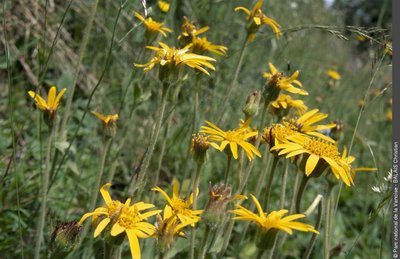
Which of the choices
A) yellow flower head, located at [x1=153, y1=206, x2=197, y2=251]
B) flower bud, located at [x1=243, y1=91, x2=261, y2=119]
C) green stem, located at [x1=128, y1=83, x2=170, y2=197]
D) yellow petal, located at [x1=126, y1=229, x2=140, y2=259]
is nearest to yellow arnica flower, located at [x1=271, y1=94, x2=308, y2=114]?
flower bud, located at [x1=243, y1=91, x2=261, y2=119]

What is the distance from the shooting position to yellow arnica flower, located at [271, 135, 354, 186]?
5.25 ft

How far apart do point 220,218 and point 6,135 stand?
4.62 feet

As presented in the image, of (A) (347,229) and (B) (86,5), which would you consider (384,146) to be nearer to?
(A) (347,229)

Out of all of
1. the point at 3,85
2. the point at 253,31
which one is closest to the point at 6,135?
the point at 3,85

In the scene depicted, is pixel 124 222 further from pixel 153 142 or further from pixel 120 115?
pixel 120 115

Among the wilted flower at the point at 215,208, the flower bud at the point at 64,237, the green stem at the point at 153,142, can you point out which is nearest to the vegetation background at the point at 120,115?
the green stem at the point at 153,142

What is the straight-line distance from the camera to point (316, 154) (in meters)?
1.67

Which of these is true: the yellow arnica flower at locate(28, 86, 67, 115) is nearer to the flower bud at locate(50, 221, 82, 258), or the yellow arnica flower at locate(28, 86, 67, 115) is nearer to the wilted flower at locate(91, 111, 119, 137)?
the wilted flower at locate(91, 111, 119, 137)

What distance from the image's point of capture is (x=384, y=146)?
480cm

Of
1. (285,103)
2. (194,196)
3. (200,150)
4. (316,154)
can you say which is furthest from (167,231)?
(285,103)

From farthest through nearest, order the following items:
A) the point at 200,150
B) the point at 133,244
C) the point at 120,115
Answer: the point at 120,115 → the point at 200,150 → the point at 133,244

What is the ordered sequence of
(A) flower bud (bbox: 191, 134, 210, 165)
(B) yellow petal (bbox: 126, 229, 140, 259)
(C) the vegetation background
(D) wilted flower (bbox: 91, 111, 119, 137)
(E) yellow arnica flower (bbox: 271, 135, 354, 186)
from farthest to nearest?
(C) the vegetation background, (D) wilted flower (bbox: 91, 111, 119, 137), (A) flower bud (bbox: 191, 134, 210, 165), (E) yellow arnica flower (bbox: 271, 135, 354, 186), (B) yellow petal (bbox: 126, 229, 140, 259)

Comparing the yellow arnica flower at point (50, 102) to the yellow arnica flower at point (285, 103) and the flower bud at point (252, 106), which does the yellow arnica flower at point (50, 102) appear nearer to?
the flower bud at point (252, 106)

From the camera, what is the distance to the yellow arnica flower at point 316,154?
5.25ft
